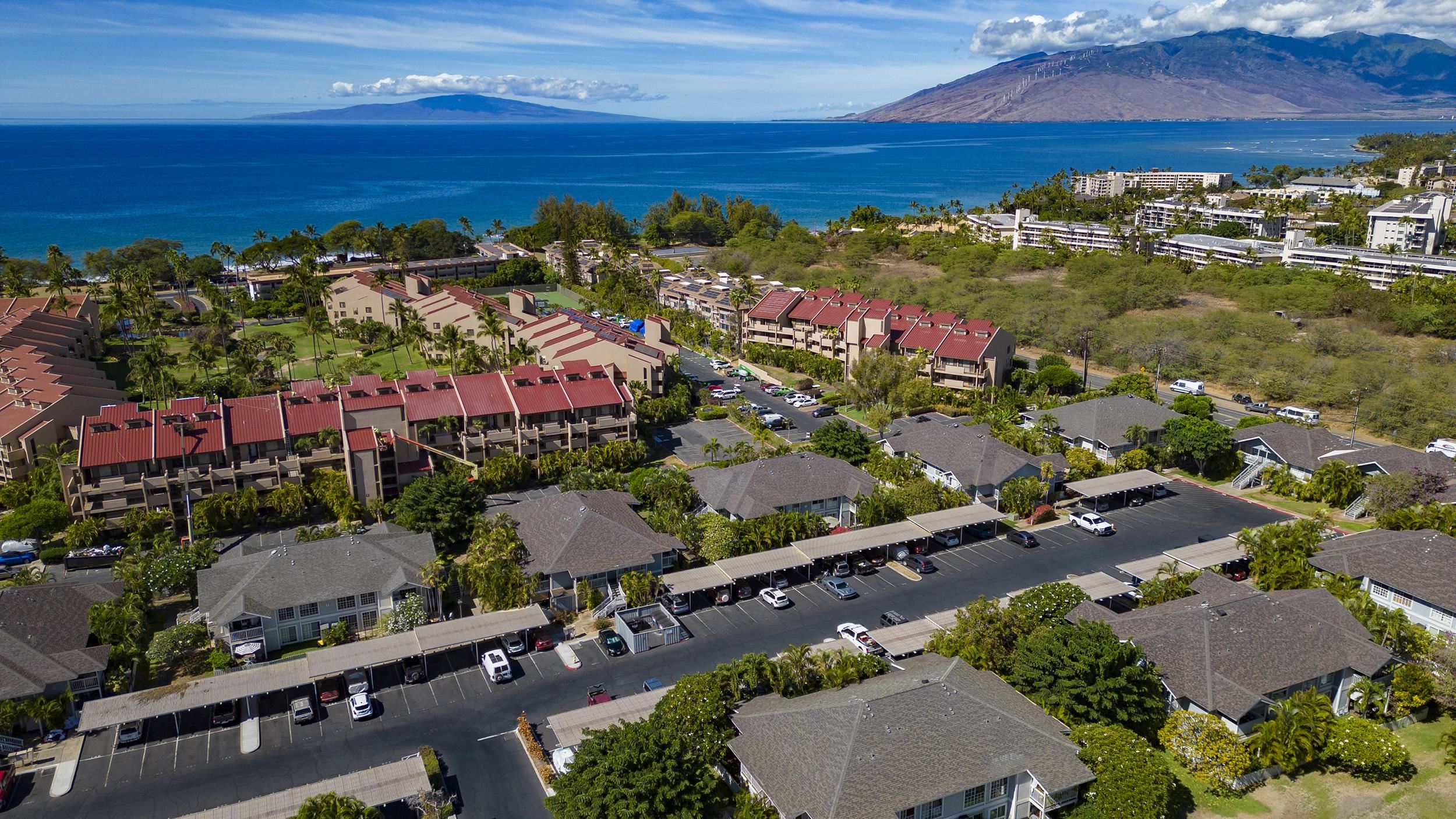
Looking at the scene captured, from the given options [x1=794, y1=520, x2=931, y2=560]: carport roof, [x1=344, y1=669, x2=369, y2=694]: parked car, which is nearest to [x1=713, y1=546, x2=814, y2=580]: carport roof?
[x1=794, y1=520, x2=931, y2=560]: carport roof

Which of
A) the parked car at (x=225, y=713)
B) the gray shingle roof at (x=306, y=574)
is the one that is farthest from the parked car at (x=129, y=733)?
the gray shingle roof at (x=306, y=574)

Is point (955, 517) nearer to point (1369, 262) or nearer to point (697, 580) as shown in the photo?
point (697, 580)

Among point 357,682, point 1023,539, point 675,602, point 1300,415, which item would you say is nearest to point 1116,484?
point 1023,539

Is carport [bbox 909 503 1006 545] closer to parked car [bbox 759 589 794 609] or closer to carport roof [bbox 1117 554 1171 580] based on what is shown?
carport roof [bbox 1117 554 1171 580]

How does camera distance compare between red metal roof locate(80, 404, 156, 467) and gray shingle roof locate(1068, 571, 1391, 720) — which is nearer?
gray shingle roof locate(1068, 571, 1391, 720)

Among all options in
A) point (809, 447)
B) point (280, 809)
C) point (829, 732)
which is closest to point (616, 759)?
point (829, 732)

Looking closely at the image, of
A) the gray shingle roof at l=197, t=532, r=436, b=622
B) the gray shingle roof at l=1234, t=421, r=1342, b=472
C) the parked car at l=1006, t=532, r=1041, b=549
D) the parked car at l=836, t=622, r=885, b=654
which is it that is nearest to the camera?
the parked car at l=836, t=622, r=885, b=654

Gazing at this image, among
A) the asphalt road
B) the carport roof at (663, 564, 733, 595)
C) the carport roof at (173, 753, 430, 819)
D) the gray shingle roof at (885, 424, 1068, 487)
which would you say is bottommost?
the asphalt road

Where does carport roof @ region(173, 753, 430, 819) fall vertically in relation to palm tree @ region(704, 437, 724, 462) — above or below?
below
